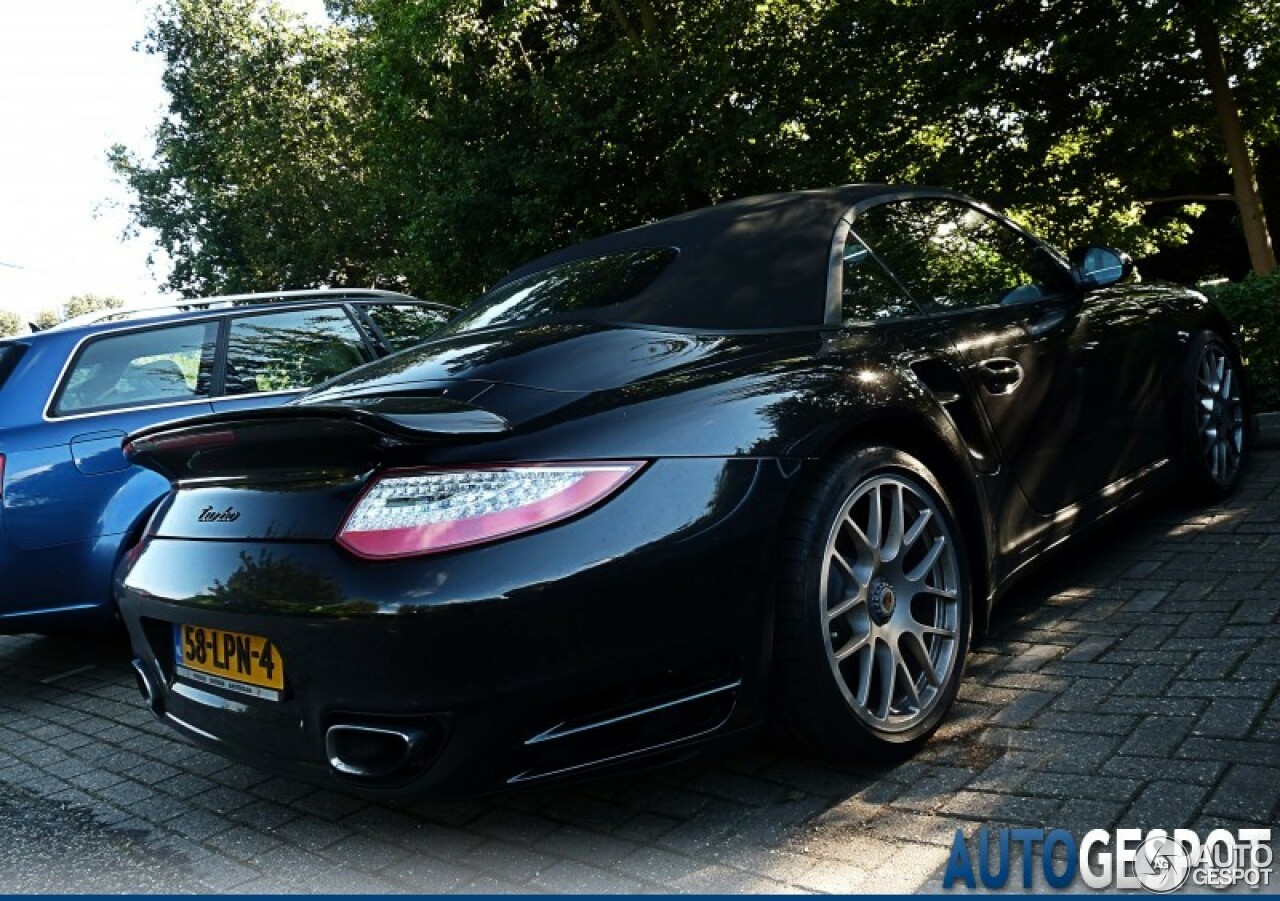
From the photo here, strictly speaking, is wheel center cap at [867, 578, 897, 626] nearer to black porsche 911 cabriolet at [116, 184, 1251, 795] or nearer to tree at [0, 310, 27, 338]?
black porsche 911 cabriolet at [116, 184, 1251, 795]

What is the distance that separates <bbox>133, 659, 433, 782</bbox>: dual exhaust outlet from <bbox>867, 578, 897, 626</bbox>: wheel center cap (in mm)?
1136

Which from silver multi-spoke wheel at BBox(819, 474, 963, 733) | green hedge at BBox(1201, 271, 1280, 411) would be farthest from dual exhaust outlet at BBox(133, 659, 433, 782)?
green hedge at BBox(1201, 271, 1280, 411)

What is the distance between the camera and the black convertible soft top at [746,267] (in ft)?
10.2

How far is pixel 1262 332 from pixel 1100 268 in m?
3.62

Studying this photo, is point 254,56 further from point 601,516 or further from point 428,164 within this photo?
point 601,516

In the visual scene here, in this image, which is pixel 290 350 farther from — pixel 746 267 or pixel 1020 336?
pixel 1020 336

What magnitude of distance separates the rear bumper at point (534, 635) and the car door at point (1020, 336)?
117 cm

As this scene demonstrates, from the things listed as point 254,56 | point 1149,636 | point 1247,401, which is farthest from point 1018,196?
point 254,56

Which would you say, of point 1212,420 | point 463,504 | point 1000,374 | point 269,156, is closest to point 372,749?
point 463,504

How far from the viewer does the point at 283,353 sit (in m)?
5.39

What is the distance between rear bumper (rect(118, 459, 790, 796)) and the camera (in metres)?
2.27

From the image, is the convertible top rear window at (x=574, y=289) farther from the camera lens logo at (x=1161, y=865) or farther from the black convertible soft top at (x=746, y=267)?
the camera lens logo at (x=1161, y=865)

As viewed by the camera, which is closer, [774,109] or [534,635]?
[534,635]

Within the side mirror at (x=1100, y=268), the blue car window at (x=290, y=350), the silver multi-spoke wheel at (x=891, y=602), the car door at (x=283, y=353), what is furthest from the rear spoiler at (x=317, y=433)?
the side mirror at (x=1100, y=268)
